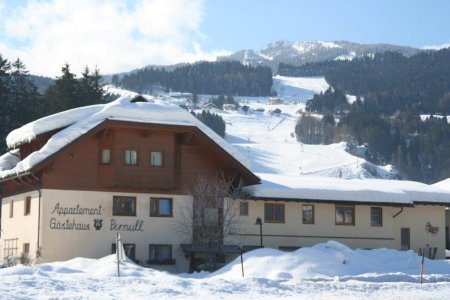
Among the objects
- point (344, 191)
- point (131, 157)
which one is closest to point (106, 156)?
point (131, 157)

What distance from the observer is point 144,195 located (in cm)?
4034

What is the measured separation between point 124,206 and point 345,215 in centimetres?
1228

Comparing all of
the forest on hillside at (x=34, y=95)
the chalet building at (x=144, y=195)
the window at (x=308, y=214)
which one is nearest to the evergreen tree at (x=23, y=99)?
the forest on hillside at (x=34, y=95)

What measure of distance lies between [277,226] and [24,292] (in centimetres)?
2223

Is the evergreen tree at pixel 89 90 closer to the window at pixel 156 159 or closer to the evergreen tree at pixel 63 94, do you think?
the evergreen tree at pixel 63 94

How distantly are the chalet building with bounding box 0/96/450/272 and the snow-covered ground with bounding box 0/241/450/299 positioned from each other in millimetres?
3936

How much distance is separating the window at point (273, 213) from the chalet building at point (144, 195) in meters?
0.05

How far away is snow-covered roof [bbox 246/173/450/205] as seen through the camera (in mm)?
42688

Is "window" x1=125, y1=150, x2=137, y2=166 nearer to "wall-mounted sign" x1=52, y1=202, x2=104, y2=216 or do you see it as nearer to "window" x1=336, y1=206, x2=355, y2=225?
"wall-mounted sign" x1=52, y1=202, x2=104, y2=216

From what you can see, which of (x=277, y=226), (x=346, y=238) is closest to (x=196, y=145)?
(x=277, y=226)

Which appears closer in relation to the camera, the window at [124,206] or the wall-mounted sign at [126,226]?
the wall-mounted sign at [126,226]

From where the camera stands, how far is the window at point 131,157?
3969cm

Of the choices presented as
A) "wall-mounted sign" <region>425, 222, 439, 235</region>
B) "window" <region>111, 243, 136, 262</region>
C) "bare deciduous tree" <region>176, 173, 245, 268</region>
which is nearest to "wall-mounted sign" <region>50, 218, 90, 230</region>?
"window" <region>111, 243, 136, 262</region>

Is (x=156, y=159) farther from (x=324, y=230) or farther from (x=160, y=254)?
(x=324, y=230)
